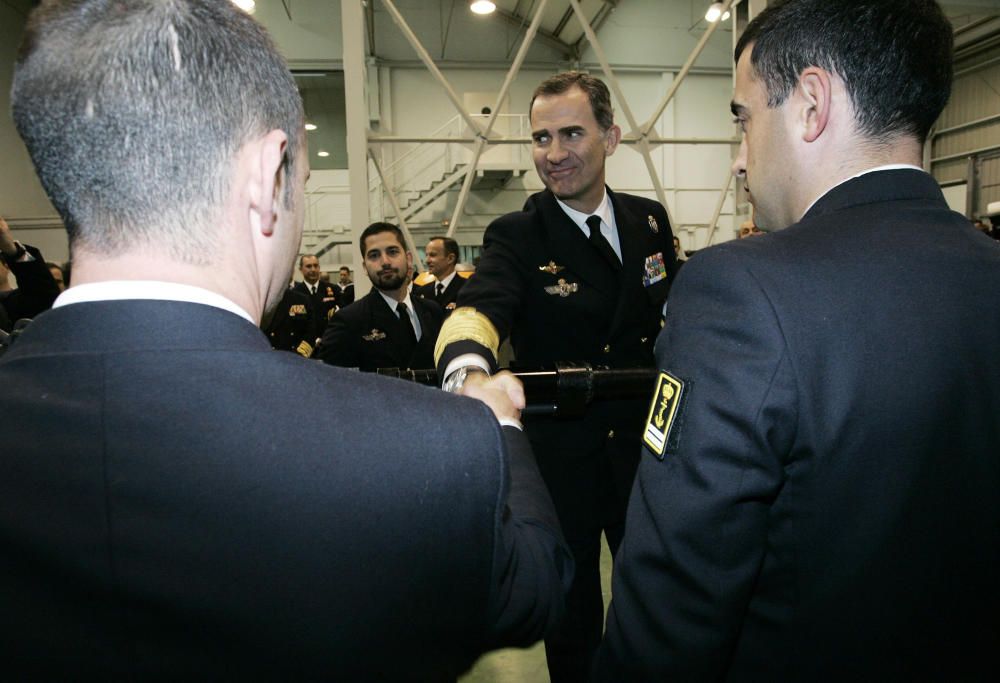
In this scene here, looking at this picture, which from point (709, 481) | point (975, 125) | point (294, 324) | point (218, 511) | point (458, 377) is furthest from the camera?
point (975, 125)

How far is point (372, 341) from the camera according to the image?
166 inches

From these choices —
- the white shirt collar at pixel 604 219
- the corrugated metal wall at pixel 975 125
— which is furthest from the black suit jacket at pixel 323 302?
the corrugated metal wall at pixel 975 125

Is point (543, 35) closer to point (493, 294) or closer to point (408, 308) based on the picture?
point (408, 308)

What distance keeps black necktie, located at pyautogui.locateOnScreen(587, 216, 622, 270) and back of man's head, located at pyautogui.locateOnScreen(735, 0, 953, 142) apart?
40.7 inches

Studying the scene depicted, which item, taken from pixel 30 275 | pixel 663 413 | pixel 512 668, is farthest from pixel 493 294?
pixel 30 275

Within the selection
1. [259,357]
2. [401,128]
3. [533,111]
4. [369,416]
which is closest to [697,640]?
[369,416]

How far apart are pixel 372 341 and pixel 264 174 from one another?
351 cm

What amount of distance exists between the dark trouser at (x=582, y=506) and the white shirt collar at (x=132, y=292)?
1.49 metres

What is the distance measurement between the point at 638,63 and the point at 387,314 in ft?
50.2

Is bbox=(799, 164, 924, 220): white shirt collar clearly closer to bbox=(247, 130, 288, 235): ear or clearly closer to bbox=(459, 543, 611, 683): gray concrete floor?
bbox=(247, 130, 288, 235): ear

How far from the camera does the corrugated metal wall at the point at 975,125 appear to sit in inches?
531

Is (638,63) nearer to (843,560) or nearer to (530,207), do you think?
(530,207)

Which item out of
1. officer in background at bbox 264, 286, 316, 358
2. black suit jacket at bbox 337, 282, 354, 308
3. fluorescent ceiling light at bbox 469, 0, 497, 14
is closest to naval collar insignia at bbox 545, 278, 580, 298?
officer in background at bbox 264, 286, 316, 358

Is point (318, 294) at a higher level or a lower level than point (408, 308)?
higher
